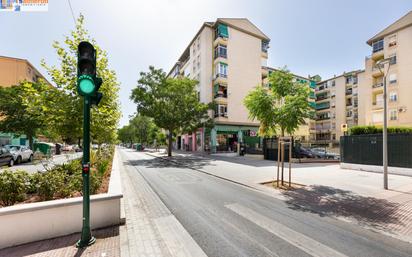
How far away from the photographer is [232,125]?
108ft

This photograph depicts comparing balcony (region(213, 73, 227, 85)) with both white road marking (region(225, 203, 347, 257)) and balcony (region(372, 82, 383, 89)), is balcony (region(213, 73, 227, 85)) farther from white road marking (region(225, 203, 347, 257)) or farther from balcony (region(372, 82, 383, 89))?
white road marking (region(225, 203, 347, 257))

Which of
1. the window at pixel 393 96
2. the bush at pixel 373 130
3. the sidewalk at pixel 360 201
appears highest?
the window at pixel 393 96

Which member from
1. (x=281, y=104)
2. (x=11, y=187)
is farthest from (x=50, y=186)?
(x=281, y=104)

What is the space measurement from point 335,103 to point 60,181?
59.7 m

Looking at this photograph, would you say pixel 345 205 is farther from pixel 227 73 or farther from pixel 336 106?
pixel 336 106

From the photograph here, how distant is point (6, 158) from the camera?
628 inches

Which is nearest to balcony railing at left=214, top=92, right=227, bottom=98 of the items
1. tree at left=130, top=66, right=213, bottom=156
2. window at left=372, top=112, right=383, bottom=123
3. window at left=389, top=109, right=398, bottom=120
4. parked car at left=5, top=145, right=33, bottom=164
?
tree at left=130, top=66, right=213, bottom=156

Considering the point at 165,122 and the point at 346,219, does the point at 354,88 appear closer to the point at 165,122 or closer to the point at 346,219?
the point at 165,122

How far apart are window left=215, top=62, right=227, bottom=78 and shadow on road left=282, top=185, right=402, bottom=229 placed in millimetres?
25752

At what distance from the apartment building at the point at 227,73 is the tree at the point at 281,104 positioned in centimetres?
2186

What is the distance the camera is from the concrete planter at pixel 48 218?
3459 millimetres

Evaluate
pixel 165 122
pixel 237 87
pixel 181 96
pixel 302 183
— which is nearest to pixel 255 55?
pixel 237 87

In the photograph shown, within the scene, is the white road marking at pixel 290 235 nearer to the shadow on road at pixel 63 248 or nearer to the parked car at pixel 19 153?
the shadow on road at pixel 63 248

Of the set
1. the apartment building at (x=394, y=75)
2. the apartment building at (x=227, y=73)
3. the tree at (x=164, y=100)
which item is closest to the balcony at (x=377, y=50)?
the apartment building at (x=394, y=75)
